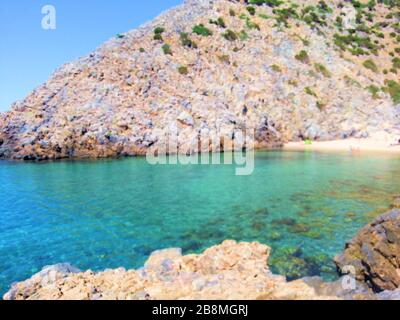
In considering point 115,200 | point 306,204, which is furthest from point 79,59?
point 306,204

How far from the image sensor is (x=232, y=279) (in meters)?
7.46

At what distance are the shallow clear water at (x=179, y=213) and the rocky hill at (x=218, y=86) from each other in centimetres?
1553

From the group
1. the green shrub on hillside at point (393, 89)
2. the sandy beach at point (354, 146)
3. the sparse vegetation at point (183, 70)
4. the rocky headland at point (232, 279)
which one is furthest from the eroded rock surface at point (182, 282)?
the green shrub on hillside at point (393, 89)

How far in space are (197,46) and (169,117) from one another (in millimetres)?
19721

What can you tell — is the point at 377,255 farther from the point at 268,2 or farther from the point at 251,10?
the point at 268,2

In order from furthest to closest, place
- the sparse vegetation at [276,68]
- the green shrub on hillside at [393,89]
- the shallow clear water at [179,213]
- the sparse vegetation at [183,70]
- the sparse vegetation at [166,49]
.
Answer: the sparse vegetation at [276,68]
the green shrub on hillside at [393,89]
the sparse vegetation at [166,49]
the sparse vegetation at [183,70]
the shallow clear water at [179,213]

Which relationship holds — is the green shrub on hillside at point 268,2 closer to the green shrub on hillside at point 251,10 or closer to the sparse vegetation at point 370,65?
the green shrub on hillside at point 251,10

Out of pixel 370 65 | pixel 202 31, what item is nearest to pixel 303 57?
A: pixel 370 65

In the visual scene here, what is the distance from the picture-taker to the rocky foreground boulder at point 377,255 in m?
7.37

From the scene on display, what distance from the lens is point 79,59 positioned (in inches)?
1996

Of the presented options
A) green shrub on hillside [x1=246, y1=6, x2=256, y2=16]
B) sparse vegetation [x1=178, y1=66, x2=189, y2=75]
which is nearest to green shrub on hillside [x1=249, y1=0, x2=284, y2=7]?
green shrub on hillside [x1=246, y1=6, x2=256, y2=16]

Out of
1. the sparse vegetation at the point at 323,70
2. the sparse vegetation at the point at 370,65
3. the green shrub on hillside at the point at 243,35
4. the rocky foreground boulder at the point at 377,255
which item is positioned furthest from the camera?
the sparse vegetation at the point at 370,65

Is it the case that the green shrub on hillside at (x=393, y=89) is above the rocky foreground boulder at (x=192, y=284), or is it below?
above
